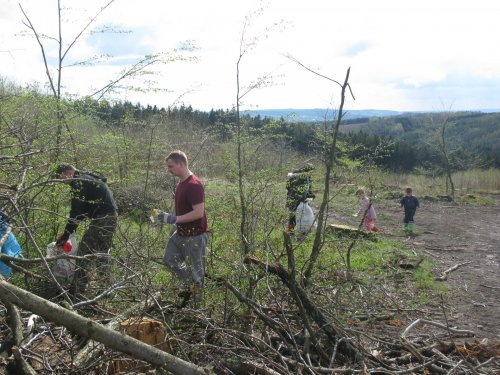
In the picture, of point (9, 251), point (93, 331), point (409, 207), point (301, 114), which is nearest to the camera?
point (93, 331)

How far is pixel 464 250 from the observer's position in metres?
10.0

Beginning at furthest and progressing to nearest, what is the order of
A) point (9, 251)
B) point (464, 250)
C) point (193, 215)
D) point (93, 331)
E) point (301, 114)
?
point (464, 250) < point (301, 114) < point (193, 215) < point (9, 251) < point (93, 331)

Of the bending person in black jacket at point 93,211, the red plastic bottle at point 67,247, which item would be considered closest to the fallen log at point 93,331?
the bending person in black jacket at point 93,211

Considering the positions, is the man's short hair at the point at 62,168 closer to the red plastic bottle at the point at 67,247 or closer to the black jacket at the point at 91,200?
the black jacket at the point at 91,200

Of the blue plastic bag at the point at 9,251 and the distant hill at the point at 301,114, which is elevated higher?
the distant hill at the point at 301,114

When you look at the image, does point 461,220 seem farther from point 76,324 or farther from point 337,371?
point 76,324

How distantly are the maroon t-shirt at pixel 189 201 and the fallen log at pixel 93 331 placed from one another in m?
2.49

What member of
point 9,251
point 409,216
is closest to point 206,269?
point 9,251

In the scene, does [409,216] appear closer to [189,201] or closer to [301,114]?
[301,114]

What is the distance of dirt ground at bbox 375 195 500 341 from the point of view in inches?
237

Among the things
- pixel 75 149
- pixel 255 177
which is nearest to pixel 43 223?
pixel 75 149

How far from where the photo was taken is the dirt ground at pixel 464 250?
6010 millimetres

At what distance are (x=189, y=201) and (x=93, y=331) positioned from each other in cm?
258

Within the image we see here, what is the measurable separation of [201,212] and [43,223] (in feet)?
5.95
